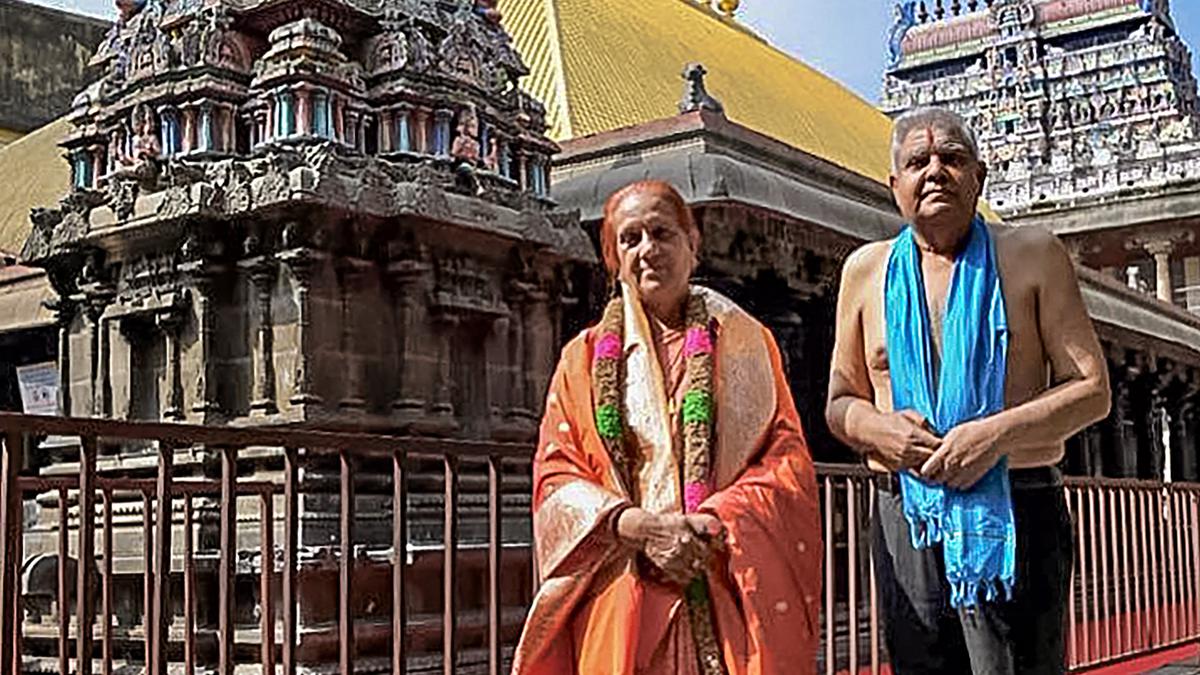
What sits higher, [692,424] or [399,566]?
[692,424]

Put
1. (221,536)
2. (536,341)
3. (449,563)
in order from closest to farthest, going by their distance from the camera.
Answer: (221,536)
(449,563)
(536,341)

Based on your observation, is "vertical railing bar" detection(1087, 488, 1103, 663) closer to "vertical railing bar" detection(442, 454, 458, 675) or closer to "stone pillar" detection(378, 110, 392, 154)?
"vertical railing bar" detection(442, 454, 458, 675)

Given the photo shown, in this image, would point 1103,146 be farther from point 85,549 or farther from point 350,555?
point 85,549

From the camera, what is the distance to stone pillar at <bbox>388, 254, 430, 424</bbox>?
7.70 metres

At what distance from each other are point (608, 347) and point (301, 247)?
4.41m

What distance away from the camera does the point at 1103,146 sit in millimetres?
35125

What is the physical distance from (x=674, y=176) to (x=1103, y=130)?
1296 inches

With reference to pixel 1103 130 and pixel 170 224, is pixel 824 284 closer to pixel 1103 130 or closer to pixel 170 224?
pixel 170 224

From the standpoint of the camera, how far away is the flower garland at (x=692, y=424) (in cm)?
312

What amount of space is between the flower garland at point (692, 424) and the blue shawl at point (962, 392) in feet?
1.26

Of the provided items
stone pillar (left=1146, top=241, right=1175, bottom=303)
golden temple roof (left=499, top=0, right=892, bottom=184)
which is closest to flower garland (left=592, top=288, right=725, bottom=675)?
golden temple roof (left=499, top=0, right=892, bottom=184)

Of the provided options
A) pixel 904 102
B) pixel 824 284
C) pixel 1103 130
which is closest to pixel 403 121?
pixel 824 284

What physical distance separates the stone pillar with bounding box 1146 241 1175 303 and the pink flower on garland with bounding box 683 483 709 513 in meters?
25.2

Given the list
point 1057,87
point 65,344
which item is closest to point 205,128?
point 65,344
